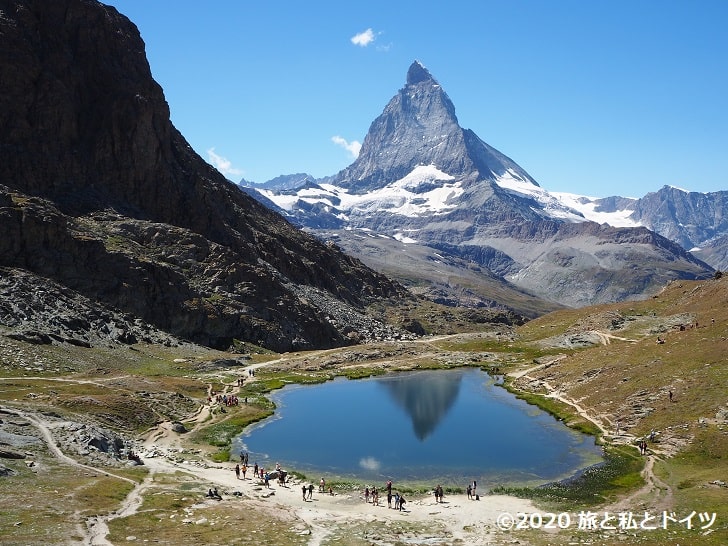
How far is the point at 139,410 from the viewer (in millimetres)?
87000

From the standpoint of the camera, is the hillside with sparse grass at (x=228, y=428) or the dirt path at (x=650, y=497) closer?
the hillside with sparse grass at (x=228, y=428)

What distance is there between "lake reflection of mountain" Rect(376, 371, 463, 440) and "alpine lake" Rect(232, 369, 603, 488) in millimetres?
200

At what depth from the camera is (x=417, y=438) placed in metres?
94.0

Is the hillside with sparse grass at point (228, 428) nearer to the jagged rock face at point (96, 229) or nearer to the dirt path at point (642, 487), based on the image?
the dirt path at point (642, 487)

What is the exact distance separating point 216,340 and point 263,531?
404ft

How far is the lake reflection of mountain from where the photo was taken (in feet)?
348

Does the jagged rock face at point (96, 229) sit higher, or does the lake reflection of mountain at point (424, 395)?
the jagged rock face at point (96, 229)

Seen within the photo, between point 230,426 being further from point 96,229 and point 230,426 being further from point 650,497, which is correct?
point 96,229

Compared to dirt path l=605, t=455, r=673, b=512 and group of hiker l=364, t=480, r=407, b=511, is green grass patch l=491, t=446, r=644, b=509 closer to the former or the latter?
dirt path l=605, t=455, r=673, b=512

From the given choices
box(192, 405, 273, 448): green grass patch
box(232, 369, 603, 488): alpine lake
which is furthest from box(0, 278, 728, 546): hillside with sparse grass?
box(232, 369, 603, 488): alpine lake

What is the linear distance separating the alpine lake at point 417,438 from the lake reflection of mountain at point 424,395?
200 millimetres

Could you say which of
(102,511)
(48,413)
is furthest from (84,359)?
(102,511)

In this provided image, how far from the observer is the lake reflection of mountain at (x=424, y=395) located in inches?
4173

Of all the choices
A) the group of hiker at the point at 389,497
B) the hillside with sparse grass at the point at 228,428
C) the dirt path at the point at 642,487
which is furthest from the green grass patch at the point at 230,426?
the dirt path at the point at 642,487
